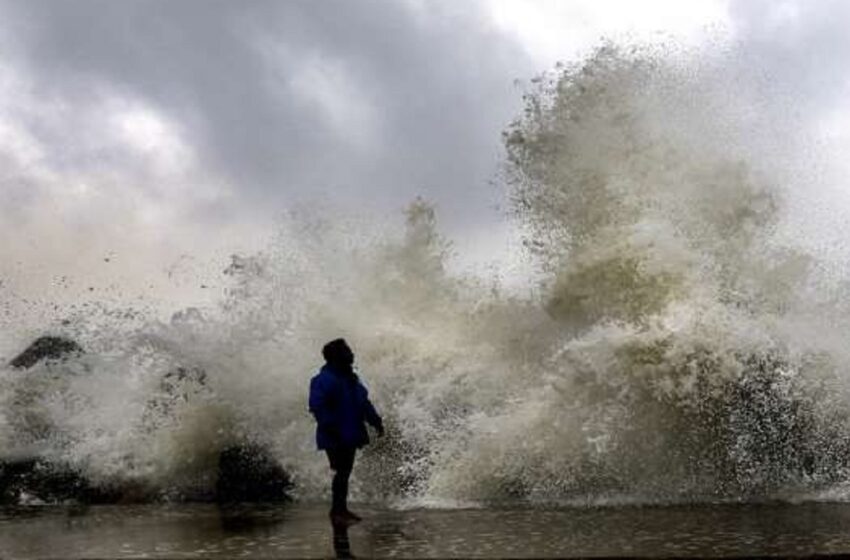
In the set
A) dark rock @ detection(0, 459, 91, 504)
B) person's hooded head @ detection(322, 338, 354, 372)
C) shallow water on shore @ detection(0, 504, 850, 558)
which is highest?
person's hooded head @ detection(322, 338, 354, 372)

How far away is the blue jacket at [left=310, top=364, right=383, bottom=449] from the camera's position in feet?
25.9

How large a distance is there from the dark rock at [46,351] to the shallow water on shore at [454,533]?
6.72m

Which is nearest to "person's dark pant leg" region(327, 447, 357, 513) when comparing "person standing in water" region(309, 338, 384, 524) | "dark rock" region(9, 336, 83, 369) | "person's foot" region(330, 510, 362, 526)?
"person standing in water" region(309, 338, 384, 524)

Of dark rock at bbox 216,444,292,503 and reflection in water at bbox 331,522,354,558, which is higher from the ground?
dark rock at bbox 216,444,292,503

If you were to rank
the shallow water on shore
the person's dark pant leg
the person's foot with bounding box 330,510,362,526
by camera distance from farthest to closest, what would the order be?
the person's dark pant leg < the person's foot with bounding box 330,510,362,526 < the shallow water on shore

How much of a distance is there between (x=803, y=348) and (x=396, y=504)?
3.90m

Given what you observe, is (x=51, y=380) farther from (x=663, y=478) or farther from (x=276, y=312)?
(x=663, y=478)

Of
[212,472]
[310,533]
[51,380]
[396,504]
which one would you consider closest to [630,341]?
[396,504]

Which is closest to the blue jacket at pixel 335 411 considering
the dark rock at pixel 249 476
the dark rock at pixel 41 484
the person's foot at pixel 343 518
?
the person's foot at pixel 343 518

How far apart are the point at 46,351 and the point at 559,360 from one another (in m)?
9.62

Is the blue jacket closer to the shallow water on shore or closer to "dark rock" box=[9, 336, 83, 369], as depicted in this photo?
the shallow water on shore

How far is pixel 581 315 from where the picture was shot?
35.5 ft

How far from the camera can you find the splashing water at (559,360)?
356 inches

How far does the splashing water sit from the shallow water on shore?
1246 mm
